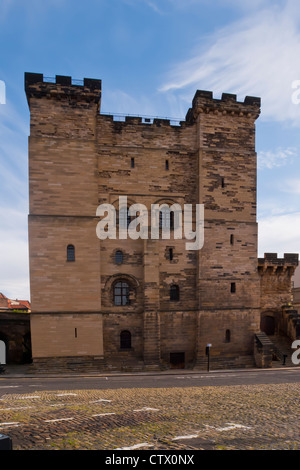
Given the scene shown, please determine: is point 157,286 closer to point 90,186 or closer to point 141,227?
point 141,227

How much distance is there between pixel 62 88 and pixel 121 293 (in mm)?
13914

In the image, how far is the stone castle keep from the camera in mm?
22891

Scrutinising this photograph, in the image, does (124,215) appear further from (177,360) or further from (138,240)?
(177,360)

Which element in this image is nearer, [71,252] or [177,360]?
[71,252]

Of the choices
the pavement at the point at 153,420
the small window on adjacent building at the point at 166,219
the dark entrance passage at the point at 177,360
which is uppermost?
the small window on adjacent building at the point at 166,219

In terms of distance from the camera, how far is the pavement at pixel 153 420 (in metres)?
7.22

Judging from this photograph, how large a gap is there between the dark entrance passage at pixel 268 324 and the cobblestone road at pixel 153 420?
51.3ft

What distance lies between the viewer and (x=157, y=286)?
2419cm

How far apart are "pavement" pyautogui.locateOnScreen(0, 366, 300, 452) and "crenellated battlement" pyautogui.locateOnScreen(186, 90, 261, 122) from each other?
751 inches

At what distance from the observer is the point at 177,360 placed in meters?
24.6

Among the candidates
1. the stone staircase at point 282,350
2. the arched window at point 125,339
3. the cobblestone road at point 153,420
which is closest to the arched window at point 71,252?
the arched window at point 125,339

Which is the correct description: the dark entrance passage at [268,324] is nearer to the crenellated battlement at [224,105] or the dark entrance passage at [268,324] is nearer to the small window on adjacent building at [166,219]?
the small window on adjacent building at [166,219]

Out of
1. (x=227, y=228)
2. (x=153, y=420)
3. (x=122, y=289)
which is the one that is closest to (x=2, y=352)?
(x=122, y=289)
